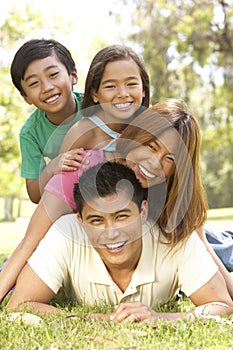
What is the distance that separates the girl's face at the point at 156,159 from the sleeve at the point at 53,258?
489mm

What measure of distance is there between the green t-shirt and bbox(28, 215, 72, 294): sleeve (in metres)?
0.83

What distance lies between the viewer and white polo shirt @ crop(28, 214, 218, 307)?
335cm

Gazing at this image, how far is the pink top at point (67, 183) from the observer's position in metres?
3.60

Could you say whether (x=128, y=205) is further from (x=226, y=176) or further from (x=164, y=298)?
(x=226, y=176)

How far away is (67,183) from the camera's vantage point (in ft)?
11.8

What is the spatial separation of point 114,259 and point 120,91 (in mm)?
1074

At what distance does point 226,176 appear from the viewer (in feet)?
97.5

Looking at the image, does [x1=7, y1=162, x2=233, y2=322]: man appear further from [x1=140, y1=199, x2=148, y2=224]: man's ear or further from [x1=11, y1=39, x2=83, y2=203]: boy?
[x1=11, y1=39, x2=83, y2=203]: boy

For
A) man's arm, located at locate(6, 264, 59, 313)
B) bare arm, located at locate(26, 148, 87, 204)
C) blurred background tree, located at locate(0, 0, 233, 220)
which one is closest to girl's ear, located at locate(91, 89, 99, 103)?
bare arm, located at locate(26, 148, 87, 204)

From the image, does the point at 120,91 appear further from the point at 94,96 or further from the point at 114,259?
the point at 114,259

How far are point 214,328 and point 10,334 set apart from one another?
89 centimetres

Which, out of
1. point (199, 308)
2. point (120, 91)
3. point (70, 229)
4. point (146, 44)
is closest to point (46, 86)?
point (120, 91)

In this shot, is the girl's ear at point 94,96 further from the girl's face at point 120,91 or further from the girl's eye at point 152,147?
the girl's eye at point 152,147

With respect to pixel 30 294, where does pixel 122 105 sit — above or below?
above
